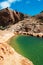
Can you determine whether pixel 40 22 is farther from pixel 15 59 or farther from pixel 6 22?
pixel 15 59

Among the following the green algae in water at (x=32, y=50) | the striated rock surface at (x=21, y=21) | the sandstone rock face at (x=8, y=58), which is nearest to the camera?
the sandstone rock face at (x=8, y=58)

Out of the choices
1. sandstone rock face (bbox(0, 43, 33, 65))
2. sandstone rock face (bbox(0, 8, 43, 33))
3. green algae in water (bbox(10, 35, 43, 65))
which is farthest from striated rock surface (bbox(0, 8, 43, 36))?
Answer: sandstone rock face (bbox(0, 43, 33, 65))

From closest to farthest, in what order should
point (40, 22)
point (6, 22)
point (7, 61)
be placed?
point (7, 61), point (40, 22), point (6, 22)

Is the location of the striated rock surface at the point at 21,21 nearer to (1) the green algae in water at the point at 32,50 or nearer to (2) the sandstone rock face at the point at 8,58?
(1) the green algae in water at the point at 32,50

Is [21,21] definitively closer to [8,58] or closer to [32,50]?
[32,50]

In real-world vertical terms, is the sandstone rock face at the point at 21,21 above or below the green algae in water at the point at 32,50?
below

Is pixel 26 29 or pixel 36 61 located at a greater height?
pixel 36 61

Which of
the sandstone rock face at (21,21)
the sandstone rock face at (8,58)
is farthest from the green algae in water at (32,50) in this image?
the sandstone rock face at (21,21)

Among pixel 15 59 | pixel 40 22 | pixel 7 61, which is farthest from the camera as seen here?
pixel 40 22

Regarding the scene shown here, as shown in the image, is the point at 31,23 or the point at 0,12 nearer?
the point at 31,23

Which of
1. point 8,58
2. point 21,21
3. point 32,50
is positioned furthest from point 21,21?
point 8,58

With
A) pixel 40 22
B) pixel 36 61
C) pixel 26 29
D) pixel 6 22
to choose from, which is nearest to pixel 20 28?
pixel 26 29
